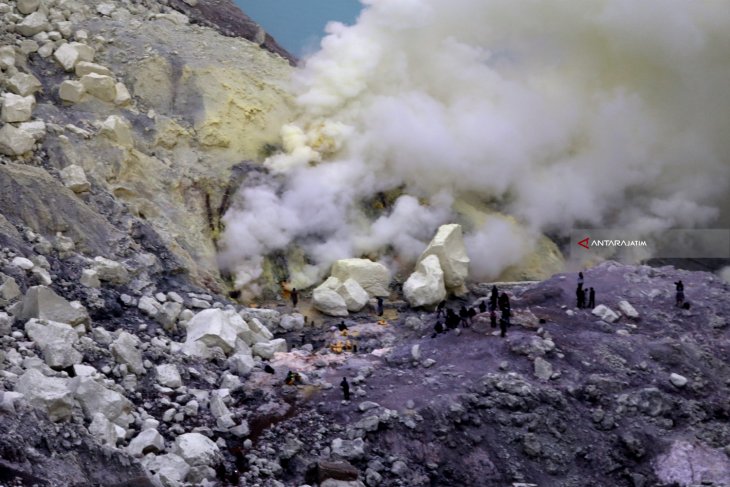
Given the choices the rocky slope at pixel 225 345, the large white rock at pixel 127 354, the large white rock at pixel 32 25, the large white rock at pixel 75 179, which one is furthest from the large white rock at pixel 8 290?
the large white rock at pixel 32 25

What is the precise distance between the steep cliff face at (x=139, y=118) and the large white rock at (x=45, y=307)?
2.25 m

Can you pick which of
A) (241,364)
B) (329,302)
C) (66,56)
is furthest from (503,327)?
(66,56)

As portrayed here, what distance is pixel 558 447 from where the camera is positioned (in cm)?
1319

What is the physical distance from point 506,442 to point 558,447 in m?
0.76

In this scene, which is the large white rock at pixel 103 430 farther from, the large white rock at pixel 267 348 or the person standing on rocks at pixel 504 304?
the person standing on rocks at pixel 504 304

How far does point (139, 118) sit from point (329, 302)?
625cm

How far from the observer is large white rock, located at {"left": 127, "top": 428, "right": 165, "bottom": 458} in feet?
36.4

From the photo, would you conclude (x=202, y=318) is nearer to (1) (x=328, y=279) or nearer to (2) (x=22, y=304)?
(2) (x=22, y=304)

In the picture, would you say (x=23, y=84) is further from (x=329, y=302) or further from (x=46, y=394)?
(x=46, y=394)

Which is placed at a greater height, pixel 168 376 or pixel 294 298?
pixel 294 298

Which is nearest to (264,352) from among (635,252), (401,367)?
(401,367)

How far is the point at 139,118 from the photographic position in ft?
68.3

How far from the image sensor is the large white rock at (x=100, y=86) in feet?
66.6

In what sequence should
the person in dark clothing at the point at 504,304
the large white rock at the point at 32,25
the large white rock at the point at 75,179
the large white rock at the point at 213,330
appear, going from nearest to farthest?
the large white rock at the point at 213,330, the person in dark clothing at the point at 504,304, the large white rock at the point at 75,179, the large white rock at the point at 32,25
